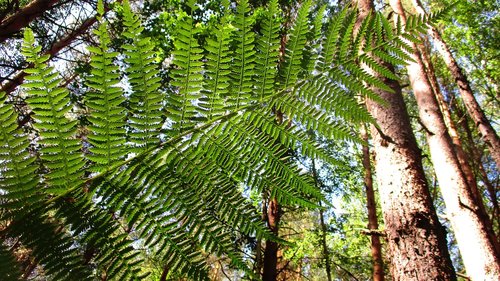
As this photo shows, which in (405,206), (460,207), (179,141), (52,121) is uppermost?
(460,207)

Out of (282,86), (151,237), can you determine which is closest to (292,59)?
(282,86)

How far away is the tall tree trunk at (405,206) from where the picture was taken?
105 inches

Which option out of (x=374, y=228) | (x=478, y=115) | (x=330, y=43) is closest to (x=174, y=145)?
(x=330, y=43)

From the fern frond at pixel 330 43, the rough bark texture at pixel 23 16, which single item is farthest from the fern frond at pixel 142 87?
the rough bark texture at pixel 23 16

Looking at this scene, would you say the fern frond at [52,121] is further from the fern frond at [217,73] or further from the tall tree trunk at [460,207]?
the tall tree trunk at [460,207]

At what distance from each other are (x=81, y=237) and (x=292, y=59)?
75 cm

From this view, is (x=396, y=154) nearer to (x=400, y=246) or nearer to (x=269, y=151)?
(x=400, y=246)

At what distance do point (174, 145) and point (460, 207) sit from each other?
19.3ft

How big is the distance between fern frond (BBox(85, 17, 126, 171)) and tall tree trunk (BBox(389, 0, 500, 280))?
16.2 ft

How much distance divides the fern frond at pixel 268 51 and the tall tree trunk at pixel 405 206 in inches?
81.2

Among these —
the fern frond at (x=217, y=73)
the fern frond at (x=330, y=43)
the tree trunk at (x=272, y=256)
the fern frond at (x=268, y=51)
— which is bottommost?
the fern frond at (x=217, y=73)

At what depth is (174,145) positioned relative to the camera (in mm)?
877

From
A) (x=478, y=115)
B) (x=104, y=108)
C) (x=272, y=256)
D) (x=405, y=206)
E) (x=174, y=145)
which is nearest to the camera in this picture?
(x=104, y=108)

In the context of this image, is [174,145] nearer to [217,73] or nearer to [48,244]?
[217,73]
